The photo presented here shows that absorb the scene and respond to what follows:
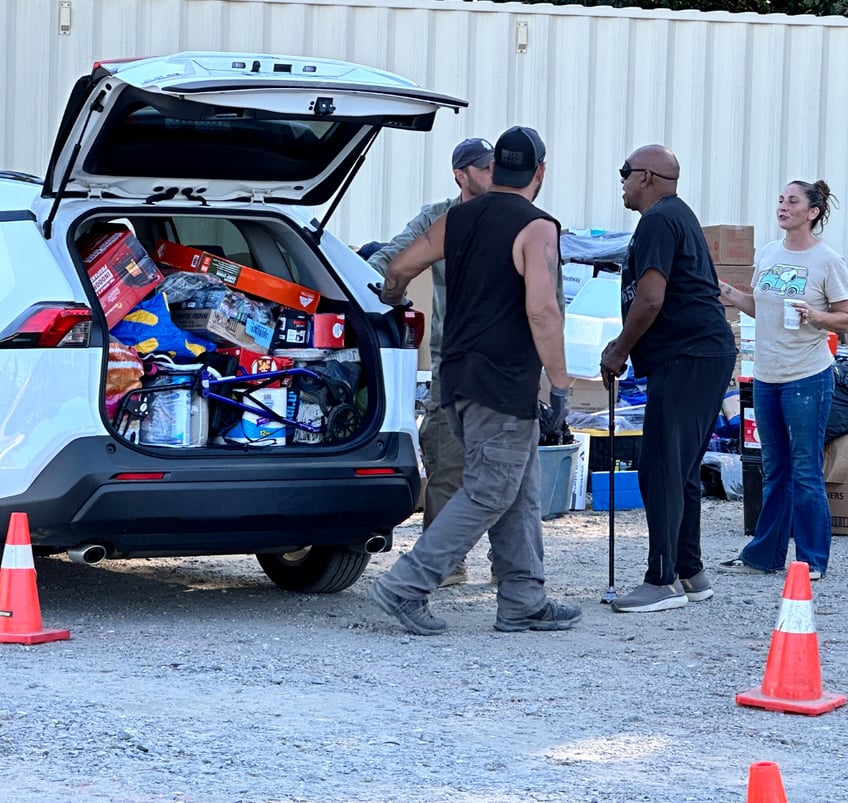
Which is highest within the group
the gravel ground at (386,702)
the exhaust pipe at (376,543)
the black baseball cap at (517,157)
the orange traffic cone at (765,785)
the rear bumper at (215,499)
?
the black baseball cap at (517,157)

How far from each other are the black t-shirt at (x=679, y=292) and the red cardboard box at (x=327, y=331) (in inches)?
47.9

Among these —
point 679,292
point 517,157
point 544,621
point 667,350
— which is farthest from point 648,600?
point 517,157

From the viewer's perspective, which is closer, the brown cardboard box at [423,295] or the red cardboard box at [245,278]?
the red cardboard box at [245,278]

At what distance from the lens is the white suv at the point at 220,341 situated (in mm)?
5449

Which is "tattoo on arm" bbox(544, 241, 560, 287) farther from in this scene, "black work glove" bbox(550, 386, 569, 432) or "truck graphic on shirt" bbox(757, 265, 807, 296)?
"truck graphic on shirt" bbox(757, 265, 807, 296)

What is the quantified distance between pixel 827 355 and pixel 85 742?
4147 millimetres

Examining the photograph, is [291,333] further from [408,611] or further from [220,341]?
[408,611]

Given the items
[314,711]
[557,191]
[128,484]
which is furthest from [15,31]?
[314,711]

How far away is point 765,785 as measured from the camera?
303 cm

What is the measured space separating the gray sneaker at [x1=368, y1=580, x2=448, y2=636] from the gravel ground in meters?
0.07

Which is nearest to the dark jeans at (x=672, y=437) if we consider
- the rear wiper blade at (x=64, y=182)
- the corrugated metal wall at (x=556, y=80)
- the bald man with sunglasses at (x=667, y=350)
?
the bald man with sunglasses at (x=667, y=350)

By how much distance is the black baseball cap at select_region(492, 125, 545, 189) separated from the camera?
5680 millimetres

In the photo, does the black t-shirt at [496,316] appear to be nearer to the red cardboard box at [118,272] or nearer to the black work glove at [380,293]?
the black work glove at [380,293]

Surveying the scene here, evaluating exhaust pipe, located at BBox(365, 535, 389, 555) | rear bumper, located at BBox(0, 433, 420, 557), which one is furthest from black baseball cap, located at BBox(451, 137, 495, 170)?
exhaust pipe, located at BBox(365, 535, 389, 555)
